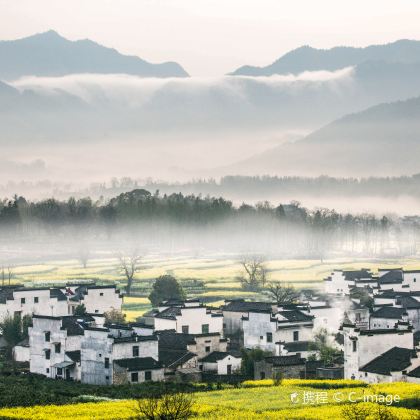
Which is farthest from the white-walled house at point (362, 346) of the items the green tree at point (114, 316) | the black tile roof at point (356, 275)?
the black tile roof at point (356, 275)

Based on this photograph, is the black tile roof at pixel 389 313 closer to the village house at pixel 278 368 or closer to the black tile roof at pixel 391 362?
the village house at pixel 278 368

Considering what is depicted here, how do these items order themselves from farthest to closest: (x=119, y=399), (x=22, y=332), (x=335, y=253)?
(x=335, y=253), (x=22, y=332), (x=119, y=399)

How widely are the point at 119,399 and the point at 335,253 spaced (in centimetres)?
8884

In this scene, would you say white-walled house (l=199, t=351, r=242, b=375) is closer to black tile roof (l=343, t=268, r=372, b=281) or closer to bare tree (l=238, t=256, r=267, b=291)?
black tile roof (l=343, t=268, r=372, b=281)

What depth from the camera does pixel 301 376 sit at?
5338 centimetres

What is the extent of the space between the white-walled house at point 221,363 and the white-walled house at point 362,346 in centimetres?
745

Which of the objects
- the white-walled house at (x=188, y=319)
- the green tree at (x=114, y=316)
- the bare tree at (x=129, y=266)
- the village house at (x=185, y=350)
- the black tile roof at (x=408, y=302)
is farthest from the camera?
the bare tree at (x=129, y=266)

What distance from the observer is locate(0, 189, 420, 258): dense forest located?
134625 mm

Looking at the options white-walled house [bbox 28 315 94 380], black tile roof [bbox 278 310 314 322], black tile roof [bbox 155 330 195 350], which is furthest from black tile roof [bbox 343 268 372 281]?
white-walled house [bbox 28 315 94 380]

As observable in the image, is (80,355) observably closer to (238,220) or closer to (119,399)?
(119,399)

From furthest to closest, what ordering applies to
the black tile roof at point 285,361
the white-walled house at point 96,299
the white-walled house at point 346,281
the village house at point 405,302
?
the white-walled house at point 346,281 < the white-walled house at point 96,299 < the village house at point 405,302 < the black tile roof at point 285,361

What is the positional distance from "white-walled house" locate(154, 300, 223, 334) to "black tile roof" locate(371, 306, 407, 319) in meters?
9.39

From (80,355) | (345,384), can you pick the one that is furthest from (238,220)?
(345,384)

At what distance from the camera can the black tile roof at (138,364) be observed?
175 ft
